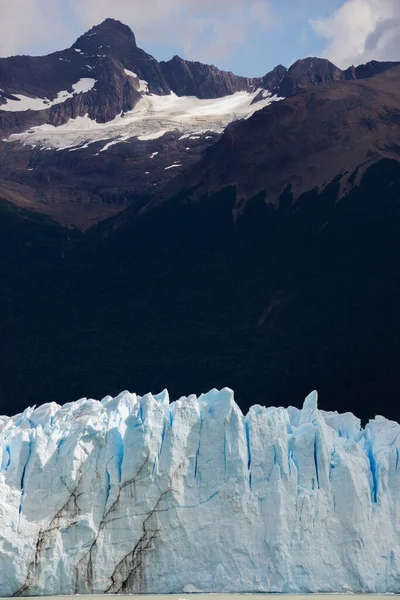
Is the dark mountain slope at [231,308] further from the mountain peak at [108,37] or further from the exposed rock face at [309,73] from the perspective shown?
the mountain peak at [108,37]

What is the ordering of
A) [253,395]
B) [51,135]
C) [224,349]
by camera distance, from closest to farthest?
[253,395], [224,349], [51,135]

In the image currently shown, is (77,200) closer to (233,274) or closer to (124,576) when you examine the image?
(233,274)

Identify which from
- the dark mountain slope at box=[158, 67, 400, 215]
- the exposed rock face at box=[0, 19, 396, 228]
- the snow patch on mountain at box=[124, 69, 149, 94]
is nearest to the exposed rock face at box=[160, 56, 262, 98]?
the exposed rock face at box=[0, 19, 396, 228]

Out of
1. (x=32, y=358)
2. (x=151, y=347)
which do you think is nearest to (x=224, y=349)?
(x=151, y=347)

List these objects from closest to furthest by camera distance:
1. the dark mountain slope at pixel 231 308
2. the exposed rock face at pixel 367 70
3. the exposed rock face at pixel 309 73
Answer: the dark mountain slope at pixel 231 308 < the exposed rock face at pixel 367 70 < the exposed rock face at pixel 309 73

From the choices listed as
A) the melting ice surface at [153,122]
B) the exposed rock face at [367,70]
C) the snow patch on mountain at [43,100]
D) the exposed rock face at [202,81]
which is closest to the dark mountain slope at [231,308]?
the exposed rock face at [367,70]

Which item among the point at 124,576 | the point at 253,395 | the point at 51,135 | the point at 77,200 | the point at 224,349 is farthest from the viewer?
the point at 51,135

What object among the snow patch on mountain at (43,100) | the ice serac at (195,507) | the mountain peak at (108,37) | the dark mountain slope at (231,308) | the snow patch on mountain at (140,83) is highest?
the mountain peak at (108,37)
